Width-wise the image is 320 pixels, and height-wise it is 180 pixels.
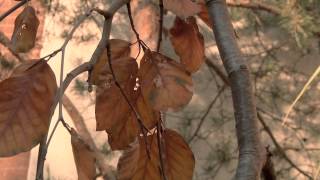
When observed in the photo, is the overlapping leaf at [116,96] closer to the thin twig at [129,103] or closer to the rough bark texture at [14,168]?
the thin twig at [129,103]

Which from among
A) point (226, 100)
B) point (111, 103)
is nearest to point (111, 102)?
point (111, 103)

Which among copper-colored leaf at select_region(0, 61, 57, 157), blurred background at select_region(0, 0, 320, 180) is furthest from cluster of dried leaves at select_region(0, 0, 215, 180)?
blurred background at select_region(0, 0, 320, 180)

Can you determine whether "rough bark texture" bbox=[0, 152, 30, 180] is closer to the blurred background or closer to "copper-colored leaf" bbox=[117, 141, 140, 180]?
the blurred background

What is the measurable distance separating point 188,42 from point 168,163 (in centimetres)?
15

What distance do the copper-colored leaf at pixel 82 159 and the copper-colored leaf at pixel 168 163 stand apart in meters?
0.04

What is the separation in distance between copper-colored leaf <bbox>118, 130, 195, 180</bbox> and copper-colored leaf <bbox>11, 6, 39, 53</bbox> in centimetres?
17

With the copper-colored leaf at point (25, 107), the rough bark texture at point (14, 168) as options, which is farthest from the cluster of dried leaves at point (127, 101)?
the rough bark texture at point (14, 168)

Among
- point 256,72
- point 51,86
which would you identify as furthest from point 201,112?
point 51,86

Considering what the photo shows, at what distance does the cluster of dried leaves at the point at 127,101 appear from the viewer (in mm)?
450

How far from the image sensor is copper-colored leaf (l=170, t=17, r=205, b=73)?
60 cm

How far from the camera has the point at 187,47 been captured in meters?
0.60

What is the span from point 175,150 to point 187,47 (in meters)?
0.13

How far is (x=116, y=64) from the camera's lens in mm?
529

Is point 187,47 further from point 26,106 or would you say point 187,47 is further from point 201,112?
point 201,112
